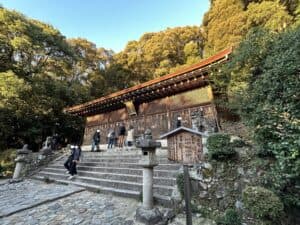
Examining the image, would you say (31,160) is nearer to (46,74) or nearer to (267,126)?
(46,74)

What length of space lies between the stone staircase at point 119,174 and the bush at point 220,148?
54.9 inches

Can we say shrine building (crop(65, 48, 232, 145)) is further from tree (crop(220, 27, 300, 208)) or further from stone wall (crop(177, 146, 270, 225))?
stone wall (crop(177, 146, 270, 225))

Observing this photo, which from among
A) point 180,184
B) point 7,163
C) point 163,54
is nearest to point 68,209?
point 180,184

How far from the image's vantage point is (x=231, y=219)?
151 inches

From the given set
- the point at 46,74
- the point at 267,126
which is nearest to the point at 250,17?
the point at 267,126

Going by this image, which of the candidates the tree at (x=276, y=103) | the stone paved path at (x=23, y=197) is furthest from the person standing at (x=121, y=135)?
the tree at (x=276, y=103)

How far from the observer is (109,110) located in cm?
1516

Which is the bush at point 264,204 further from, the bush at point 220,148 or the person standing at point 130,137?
the person standing at point 130,137

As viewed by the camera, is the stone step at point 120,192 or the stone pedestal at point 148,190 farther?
the stone step at point 120,192

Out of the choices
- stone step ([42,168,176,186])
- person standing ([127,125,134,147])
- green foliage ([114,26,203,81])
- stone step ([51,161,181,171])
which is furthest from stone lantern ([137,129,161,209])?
green foliage ([114,26,203,81])

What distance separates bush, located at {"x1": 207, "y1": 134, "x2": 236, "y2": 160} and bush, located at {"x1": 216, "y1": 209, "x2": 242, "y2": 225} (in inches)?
51.1

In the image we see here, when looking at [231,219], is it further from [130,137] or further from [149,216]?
[130,137]

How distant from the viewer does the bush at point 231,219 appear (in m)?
3.83

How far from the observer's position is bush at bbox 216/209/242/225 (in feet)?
12.6
